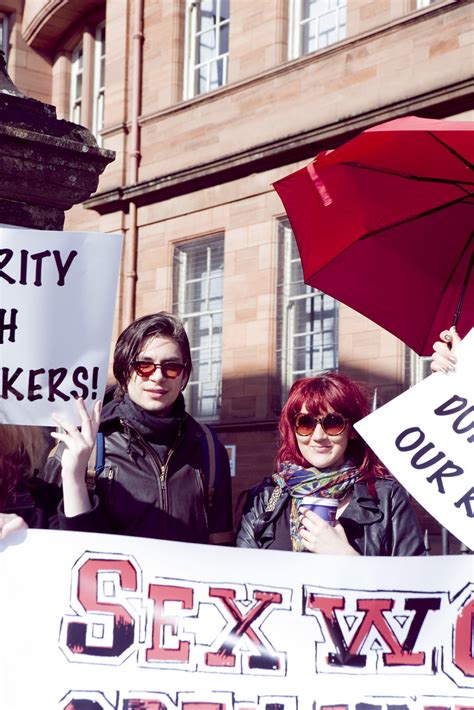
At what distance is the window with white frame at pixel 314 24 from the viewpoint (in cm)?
1753

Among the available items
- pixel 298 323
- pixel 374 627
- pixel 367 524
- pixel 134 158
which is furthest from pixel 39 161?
pixel 134 158

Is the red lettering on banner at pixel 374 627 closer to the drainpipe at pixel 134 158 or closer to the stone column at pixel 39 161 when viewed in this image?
the stone column at pixel 39 161

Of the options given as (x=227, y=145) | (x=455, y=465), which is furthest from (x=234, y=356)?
(x=455, y=465)

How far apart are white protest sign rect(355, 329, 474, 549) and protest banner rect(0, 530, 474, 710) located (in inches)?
6.9

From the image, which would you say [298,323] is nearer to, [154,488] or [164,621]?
[154,488]

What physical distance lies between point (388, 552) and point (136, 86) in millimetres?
17159

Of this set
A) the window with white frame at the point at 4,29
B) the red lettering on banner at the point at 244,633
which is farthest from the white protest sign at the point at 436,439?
the window with white frame at the point at 4,29

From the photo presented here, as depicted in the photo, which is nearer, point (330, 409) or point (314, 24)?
point (330, 409)

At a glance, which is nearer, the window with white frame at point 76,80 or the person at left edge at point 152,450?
the person at left edge at point 152,450

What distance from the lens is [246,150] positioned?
17.7 m

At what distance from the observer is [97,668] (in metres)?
3.61

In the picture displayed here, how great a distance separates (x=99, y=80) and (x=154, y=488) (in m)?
18.9

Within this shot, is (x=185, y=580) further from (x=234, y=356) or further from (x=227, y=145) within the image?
(x=227, y=145)

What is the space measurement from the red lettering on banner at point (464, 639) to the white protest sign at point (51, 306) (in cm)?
125
